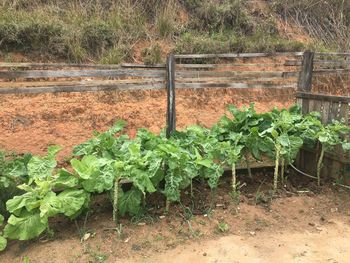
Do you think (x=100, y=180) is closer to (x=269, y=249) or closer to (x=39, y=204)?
(x=39, y=204)

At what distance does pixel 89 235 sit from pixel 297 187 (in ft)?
8.27

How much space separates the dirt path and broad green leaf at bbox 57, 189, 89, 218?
0.64 m

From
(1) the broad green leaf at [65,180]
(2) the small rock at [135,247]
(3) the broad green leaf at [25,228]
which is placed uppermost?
(1) the broad green leaf at [65,180]

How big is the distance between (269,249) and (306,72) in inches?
131

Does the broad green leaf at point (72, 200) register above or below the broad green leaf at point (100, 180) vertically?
below

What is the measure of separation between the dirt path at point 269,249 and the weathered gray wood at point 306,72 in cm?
280

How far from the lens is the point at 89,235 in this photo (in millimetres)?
3428

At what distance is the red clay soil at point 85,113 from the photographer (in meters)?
5.97

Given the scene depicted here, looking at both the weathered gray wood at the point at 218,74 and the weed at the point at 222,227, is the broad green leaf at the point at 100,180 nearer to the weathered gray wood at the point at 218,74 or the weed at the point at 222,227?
the weed at the point at 222,227

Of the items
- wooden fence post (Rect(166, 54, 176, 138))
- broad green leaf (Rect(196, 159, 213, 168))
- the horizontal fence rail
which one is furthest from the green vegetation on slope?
broad green leaf (Rect(196, 159, 213, 168))

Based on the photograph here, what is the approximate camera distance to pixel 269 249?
3.35 meters

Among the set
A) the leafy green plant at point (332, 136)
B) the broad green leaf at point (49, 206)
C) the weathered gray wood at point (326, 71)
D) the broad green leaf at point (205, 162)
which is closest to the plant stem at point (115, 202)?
the broad green leaf at point (49, 206)

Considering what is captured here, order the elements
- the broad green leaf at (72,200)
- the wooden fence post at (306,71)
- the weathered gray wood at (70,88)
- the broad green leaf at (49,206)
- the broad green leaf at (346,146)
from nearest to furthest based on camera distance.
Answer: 1. the broad green leaf at (49,206)
2. the broad green leaf at (72,200)
3. the broad green leaf at (346,146)
4. the weathered gray wood at (70,88)
5. the wooden fence post at (306,71)

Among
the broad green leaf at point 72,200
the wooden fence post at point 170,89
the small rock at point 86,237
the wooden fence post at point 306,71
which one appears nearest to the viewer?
the broad green leaf at point 72,200
